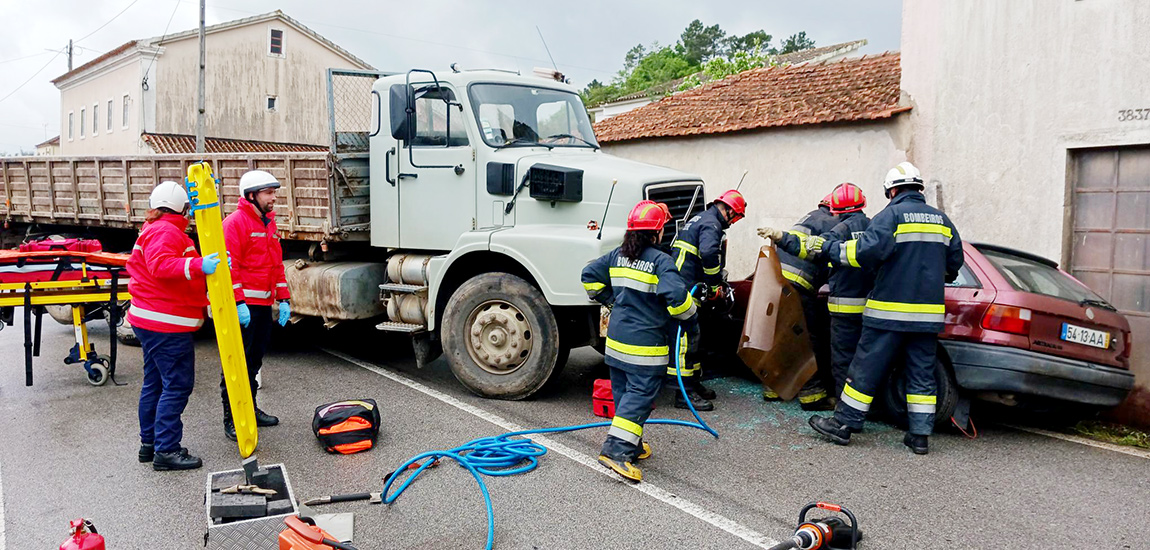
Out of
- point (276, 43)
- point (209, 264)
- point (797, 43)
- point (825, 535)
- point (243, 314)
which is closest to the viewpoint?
point (825, 535)

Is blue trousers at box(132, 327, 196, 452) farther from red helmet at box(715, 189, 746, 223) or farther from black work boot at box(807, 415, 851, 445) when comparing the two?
black work boot at box(807, 415, 851, 445)

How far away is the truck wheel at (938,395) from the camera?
570 cm

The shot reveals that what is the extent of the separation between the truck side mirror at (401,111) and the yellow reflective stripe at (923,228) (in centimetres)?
388

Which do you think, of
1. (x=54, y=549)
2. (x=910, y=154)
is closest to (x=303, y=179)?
(x=54, y=549)

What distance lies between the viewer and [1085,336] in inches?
219

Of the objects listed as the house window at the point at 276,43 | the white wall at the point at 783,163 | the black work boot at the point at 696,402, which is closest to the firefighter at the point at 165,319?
the black work boot at the point at 696,402

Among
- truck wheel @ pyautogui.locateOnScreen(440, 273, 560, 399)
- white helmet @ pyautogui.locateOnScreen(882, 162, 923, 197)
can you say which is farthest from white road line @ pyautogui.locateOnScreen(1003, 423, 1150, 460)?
truck wheel @ pyautogui.locateOnScreen(440, 273, 560, 399)

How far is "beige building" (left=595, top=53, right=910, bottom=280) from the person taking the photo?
10133 millimetres

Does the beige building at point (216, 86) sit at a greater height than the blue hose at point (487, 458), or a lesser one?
greater

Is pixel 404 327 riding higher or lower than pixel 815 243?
lower

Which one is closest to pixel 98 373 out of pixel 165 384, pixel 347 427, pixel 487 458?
pixel 165 384

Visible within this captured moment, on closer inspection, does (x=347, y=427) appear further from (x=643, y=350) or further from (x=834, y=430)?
(x=834, y=430)

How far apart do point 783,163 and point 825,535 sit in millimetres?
8134

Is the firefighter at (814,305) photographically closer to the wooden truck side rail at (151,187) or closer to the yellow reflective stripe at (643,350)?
the yellow reflective stripe at (643,350)
